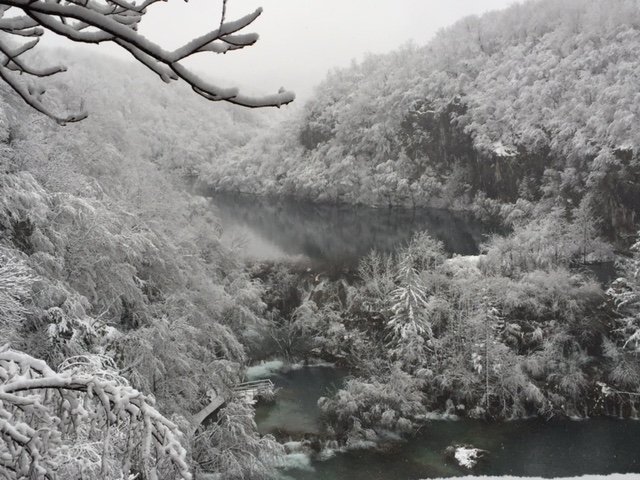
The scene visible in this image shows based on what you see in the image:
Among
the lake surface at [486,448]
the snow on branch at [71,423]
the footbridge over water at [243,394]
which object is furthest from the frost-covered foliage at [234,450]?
the snow on branch at [71,423]

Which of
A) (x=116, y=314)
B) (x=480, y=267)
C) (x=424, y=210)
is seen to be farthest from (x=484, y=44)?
(x=116, y=314)

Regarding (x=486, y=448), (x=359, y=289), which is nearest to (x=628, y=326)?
(x=486, y=448)

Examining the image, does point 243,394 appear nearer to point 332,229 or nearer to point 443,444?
point 443,444

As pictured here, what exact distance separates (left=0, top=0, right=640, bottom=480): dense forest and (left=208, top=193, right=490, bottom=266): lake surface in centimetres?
299

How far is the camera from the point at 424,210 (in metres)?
48.8

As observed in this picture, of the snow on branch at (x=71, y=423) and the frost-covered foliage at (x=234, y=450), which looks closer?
the snow on branch at (x=71, y=423)

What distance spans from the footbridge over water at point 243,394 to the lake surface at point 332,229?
11773 millimetres

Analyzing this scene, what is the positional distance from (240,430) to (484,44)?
5879 centimetres

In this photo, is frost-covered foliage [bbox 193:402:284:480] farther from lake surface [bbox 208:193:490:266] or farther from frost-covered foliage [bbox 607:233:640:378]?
lake surface [bbox 208:193:490:266]

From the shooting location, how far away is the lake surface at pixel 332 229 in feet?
112

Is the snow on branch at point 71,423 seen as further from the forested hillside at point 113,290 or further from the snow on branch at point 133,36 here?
the forested hillside at point 113,290

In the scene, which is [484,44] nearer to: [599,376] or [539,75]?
[539,75]

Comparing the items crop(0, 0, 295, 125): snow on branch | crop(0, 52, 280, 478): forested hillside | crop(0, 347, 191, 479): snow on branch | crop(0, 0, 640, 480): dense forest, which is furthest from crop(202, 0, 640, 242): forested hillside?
crop(0, 0, 295, 125): snow on branch

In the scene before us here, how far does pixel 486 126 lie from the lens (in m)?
48.8
